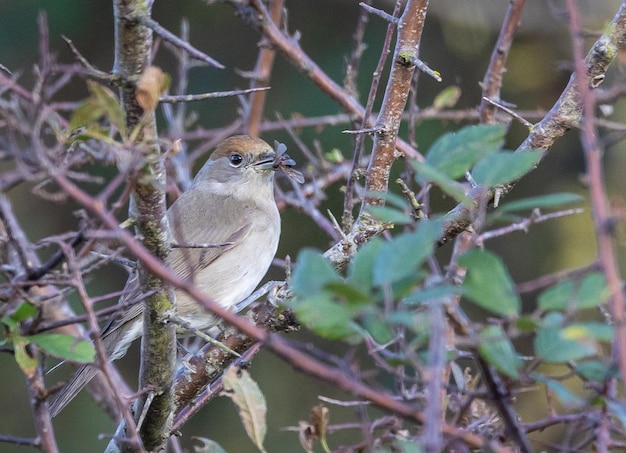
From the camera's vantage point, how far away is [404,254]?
133 cm

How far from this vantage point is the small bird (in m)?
4.64

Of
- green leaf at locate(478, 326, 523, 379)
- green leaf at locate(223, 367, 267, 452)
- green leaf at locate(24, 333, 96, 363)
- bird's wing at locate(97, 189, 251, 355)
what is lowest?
bird's wing at locate(97, 189, 251, 355)

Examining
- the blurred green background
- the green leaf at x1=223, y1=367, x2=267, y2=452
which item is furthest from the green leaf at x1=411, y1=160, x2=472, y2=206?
the blurred green background

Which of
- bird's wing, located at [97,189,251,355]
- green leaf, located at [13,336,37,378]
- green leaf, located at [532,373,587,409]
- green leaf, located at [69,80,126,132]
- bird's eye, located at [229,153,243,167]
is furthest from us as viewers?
bird's eye, located at [229,153,243,167]

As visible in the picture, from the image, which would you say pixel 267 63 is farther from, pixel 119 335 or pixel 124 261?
pixel 124 261

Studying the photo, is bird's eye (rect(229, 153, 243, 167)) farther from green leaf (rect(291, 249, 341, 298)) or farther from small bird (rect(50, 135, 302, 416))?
green leaf (rect(291, 249, 341, 298))

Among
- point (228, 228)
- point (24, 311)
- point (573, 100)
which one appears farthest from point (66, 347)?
point (228, 228)

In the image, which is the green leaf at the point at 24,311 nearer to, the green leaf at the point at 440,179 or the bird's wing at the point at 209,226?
the green leaf at the point at 440,179

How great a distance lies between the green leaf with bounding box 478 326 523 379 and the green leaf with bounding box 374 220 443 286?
0.16 meters

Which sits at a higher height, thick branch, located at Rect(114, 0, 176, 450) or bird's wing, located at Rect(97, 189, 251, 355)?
thick branch, located at Rect(114, 0, 176, 450)

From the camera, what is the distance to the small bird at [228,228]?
4.64 m

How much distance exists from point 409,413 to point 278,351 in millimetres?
236

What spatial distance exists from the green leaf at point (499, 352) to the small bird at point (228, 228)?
124 inches

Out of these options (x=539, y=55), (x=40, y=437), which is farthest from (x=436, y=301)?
(x=539, y=55)
